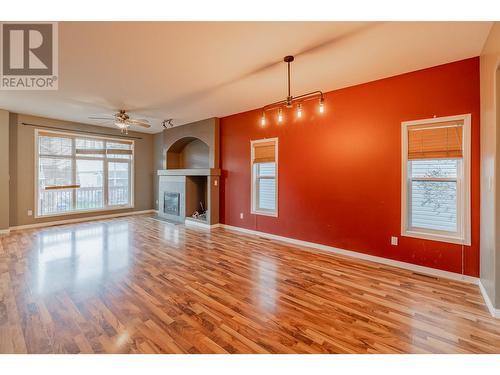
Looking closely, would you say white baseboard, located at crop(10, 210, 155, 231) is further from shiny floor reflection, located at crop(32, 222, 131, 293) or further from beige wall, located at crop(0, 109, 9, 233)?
shiny floor reflection, located at crop(32, 222, 131, 293)

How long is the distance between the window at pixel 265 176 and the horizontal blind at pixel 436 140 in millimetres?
2351

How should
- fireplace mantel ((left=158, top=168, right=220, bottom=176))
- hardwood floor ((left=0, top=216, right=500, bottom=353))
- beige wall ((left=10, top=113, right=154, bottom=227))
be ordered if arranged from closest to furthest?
hardwood floor ((left=0, top=216, right=500, bottom=353)), beige wall ((left=10, top=113, right=154, bottom=227)), fireplace mantel ((left=158, top=168, right=220, bottom=176))

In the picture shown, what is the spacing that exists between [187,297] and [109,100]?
4.03 metres

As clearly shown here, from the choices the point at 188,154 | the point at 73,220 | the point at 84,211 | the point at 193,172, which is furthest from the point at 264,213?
the point at 73,220

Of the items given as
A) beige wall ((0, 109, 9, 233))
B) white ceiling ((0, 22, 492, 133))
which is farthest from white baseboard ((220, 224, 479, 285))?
beige wall ((0, 109, 9, 233))

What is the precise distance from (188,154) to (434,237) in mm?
6434

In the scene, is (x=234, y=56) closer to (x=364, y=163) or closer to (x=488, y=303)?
(x=364, y=163)

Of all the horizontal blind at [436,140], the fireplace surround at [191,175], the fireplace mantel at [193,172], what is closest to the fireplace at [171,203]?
the fireplace surround at [191,175]

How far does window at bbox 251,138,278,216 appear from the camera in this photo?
15.7 ft

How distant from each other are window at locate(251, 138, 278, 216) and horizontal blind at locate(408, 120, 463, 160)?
2351 millimetres

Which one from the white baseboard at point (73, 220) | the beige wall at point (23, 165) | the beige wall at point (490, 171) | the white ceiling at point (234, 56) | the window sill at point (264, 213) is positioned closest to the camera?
the beige wall at point (490, 171)

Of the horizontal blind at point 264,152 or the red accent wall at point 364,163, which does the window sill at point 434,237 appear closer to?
the red accent wall at point 364,163

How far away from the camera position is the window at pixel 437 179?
9.25 ft
